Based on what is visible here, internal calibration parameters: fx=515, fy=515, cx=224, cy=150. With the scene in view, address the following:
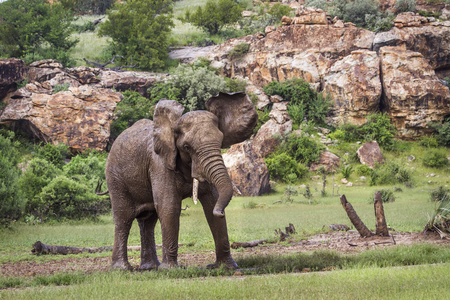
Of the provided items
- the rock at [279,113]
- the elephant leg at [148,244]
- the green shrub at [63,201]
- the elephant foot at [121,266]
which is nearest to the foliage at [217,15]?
the rock at [279,113]

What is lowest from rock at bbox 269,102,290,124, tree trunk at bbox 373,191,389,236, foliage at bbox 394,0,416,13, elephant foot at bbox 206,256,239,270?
rock at bbox 269,102,290,124

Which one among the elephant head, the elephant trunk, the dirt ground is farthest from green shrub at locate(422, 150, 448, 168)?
the elephant trunk

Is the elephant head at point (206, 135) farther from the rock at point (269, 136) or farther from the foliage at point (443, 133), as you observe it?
the foliage at point (443, 133)

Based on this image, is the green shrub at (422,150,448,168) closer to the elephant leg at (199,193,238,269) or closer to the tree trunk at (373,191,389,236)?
the tree trunk at (373,191,389,236)

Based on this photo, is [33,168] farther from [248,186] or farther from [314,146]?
[314,146]

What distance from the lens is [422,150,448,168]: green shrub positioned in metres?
36.0

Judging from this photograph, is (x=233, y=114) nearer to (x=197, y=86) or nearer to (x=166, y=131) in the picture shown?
(x=166, y=131)

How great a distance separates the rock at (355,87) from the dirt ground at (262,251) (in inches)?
1244

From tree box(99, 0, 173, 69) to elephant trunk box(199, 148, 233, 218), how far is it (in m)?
44.6

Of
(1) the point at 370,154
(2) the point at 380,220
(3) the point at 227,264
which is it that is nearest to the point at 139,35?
(1) the point at 370,154

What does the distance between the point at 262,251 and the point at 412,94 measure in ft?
112

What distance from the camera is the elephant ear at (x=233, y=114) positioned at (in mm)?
8508

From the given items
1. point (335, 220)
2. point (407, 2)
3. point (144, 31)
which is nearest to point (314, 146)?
point (335, 220)

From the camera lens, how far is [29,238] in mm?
15445
